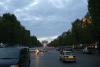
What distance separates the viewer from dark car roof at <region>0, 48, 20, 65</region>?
2131 cm

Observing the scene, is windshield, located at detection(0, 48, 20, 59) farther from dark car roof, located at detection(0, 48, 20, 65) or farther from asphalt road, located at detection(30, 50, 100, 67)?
asphalt road, located at detection(30, 50, 100, 67)

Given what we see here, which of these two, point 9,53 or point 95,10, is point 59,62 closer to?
point 9,53

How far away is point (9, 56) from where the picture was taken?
22.3 metres

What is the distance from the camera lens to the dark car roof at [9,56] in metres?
21.3

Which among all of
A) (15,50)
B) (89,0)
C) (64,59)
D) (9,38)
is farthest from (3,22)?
(15,50)

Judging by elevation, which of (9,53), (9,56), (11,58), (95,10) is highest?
(95,10)

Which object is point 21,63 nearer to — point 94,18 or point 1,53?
point 1,53

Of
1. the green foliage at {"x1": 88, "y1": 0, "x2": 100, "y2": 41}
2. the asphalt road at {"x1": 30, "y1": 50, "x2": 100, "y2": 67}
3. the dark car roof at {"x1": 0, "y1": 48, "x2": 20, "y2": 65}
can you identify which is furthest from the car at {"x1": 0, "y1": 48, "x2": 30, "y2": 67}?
the green foliage at {"x1": 88, "y1": 0, "x2": 100, "y2": 41}

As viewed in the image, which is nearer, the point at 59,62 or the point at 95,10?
the point at 59,62

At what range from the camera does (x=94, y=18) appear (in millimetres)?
72062

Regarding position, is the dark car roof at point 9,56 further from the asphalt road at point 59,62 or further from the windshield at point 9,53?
the asphalt road at point 59,62

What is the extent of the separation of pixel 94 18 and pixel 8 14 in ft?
265

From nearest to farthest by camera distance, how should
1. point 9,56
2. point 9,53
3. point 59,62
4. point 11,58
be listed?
point 11,58 → point 9,56 → point 9,53 → point 59,62

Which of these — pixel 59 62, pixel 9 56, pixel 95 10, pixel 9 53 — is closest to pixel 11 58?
pixel 9 56
